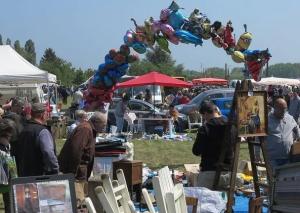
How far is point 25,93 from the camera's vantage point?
1035 inches

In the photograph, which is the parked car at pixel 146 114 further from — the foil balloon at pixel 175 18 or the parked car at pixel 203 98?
the foil balloon at pixel 175 18

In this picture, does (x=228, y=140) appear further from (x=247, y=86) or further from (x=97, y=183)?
(x=97, y=183)

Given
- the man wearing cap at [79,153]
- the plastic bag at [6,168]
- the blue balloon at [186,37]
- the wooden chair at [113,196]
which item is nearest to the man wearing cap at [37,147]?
the plastic bag at [6,168]

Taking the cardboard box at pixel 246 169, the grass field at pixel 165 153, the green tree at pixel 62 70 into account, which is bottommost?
the grass field at pixel 165 153

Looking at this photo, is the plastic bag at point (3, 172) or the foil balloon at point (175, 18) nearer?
the plastic bag at point (3, 172)

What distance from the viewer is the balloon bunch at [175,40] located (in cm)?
1215

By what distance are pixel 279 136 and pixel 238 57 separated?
4207 mm

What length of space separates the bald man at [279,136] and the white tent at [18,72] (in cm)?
946

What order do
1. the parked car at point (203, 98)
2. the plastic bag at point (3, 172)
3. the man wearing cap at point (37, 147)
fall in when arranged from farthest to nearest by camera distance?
the parked car at point (203, 98)
the plastic bag at point (3, 172)
the man wearing cap at point (37, 147)

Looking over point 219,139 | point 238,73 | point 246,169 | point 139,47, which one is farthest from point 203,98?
point 238,73

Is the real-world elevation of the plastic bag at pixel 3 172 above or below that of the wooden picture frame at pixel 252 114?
below

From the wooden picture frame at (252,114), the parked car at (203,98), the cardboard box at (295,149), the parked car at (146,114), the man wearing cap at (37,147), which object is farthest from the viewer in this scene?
the parked car at (203,98)

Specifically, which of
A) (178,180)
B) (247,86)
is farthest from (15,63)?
(247,86)

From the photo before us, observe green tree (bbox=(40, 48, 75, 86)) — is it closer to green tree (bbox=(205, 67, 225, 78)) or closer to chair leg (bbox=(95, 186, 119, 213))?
green tree (bbox=(205, 67, 225, 78))
